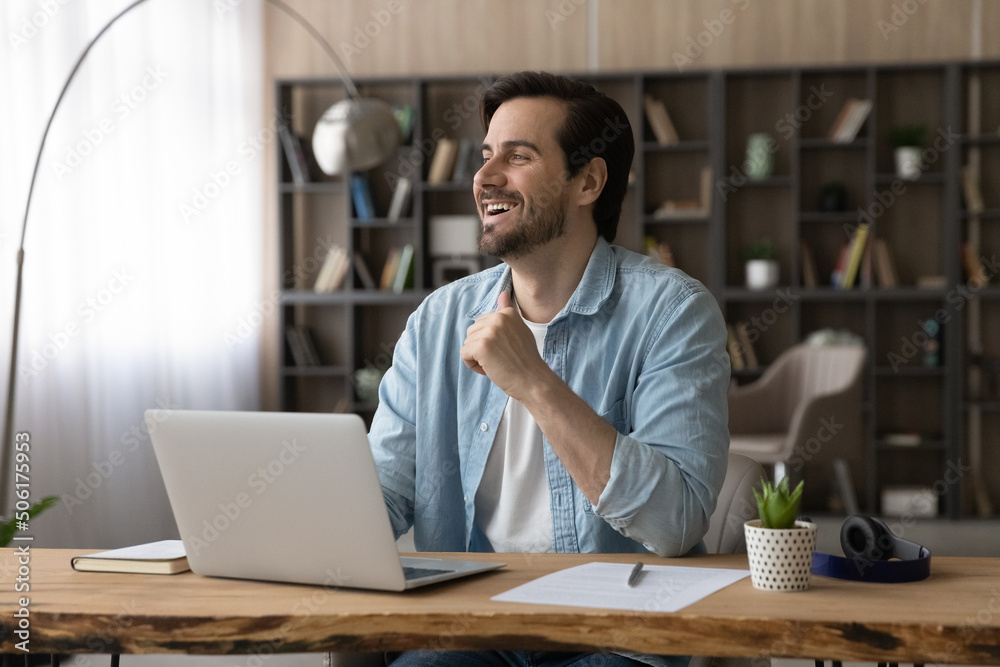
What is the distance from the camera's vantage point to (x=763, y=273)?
5066mm

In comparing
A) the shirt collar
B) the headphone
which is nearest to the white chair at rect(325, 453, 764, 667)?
the headphone

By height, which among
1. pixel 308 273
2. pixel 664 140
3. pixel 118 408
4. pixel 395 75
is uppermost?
pixel 395 75

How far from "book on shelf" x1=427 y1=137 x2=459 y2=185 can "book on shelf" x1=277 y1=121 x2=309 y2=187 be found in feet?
2.32

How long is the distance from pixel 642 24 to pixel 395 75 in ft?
4.60

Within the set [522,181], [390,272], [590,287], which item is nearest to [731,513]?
[590,287]

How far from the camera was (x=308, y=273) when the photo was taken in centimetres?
562

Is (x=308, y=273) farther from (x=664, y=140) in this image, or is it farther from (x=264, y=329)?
(x=664, y=140)

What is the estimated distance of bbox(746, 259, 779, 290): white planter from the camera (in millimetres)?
5062

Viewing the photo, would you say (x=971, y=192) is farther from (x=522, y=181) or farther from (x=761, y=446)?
(x=522, y=181)

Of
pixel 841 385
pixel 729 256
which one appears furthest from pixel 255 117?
pixel 841 385
